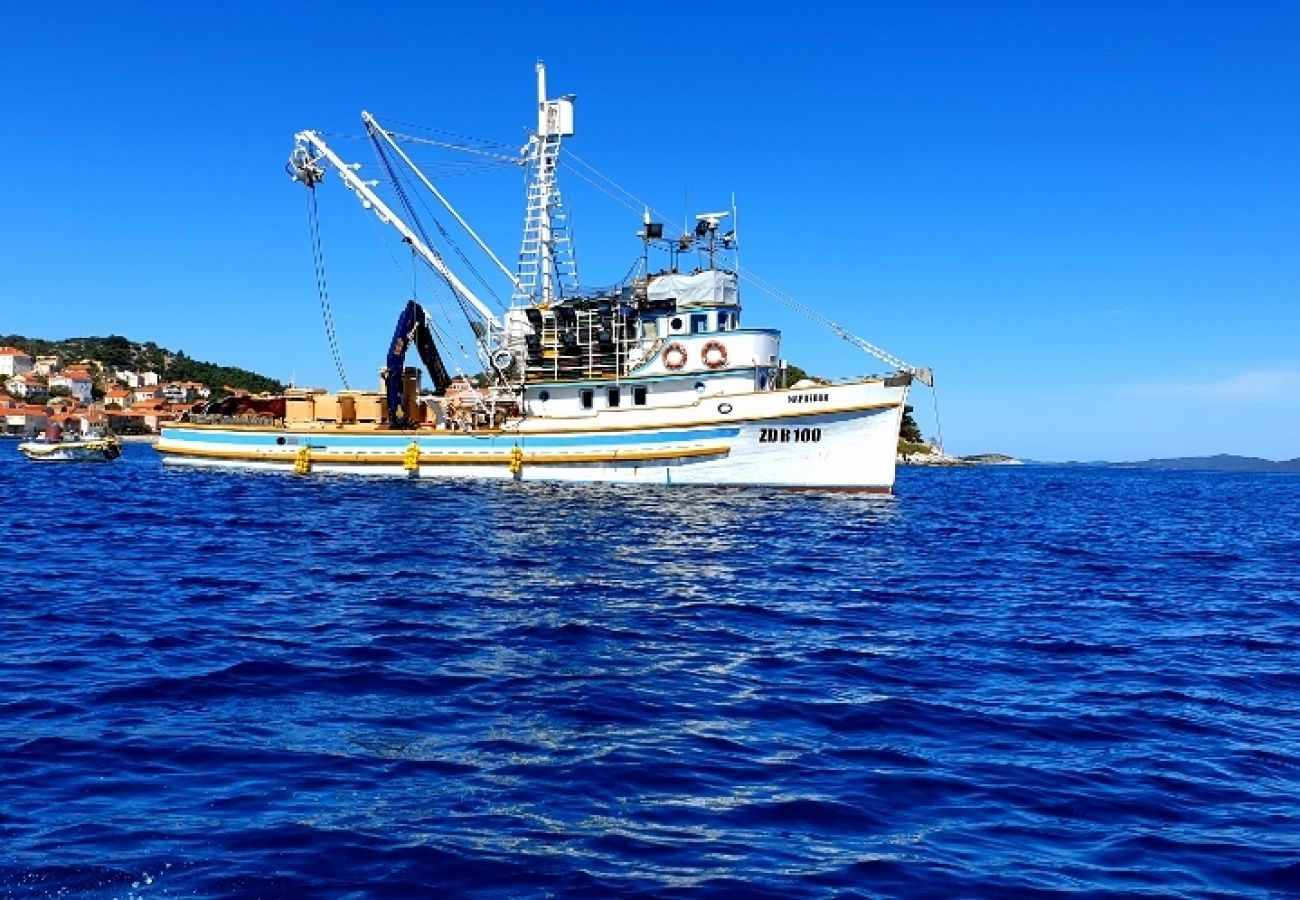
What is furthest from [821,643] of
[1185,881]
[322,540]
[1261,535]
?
[1261,535]

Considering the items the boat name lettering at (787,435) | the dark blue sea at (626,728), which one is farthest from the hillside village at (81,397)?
the dark blue sea at (626,728)

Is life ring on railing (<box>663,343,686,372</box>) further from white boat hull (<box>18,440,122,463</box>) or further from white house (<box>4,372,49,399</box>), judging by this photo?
white house (<box>4,372,49,399</box>)

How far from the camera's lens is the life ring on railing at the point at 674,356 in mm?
39625

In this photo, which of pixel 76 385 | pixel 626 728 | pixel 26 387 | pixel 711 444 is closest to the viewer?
pixel 626 728

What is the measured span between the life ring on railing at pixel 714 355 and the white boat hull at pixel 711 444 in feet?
7.88

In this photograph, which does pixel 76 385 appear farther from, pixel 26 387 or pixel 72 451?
pixel 72 451

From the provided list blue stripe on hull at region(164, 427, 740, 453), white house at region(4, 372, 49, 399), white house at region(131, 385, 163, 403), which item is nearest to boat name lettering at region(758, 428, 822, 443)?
blue stripe on hull at region(164, 427, 740, 453)

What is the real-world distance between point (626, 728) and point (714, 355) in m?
31.3

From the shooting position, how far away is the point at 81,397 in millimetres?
168500

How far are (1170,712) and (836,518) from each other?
62.8 feet

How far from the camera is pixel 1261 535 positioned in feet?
121

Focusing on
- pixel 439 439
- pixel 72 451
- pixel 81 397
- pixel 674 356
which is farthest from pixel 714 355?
pixel 81 397

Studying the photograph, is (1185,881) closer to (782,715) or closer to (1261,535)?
(782,715)

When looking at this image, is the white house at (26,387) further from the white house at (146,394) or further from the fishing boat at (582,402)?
the fishing boat at (582,402)
